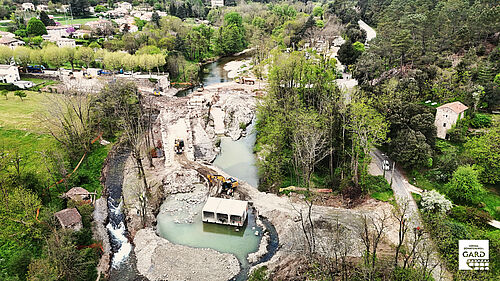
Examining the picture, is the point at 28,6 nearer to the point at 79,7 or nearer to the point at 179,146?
the point at 79,7

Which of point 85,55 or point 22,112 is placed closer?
point 22,112

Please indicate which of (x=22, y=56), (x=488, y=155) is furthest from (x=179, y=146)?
(x=22, y=56)

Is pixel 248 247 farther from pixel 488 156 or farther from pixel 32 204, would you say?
pixel 488 156

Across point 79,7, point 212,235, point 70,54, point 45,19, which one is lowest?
point 212,235

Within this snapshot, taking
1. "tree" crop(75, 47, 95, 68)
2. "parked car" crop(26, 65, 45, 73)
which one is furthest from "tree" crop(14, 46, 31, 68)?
"tree" crop(75, 47, 95, 68)

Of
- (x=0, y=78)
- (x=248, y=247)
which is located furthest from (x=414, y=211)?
(x=0, y=78)

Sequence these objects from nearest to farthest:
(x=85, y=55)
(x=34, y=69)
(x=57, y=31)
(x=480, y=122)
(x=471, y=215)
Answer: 1. (x=471, y=215)
2. (x=480, y=122)
3. (x=34, y=69)
4. (x=85, y=55)
5. (x=57, y=31)

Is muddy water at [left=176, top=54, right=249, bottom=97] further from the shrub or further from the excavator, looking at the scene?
the shrub
